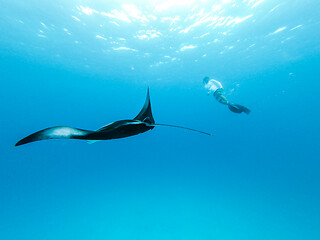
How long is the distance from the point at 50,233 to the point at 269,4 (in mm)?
28448

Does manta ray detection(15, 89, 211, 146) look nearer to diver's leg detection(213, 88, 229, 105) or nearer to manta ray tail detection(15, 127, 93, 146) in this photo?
manta ray tail detection(15, 127, 93, 146)

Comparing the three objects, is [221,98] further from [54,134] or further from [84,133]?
[54,134]

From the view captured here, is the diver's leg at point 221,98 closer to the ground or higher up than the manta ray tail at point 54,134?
higher up

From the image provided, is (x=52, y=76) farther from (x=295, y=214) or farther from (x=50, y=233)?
(x=295, y=214)

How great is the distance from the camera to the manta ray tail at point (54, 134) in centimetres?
130

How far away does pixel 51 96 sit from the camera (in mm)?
43656

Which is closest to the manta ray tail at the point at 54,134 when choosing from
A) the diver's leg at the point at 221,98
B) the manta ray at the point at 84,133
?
the manta ray at the point at 84,133

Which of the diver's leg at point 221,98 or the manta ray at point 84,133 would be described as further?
the diver's leg at point 221,98

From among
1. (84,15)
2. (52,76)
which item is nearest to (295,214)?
(84,15)

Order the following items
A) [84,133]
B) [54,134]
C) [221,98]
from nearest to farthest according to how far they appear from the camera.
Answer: [54,134], [84,133], [221,98]

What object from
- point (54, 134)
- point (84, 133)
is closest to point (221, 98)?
point (84, 133)

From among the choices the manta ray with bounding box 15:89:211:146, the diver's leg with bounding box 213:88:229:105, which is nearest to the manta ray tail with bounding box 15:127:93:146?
the manta ray with bounding box 15:89:211:146

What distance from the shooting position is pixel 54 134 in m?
1.45

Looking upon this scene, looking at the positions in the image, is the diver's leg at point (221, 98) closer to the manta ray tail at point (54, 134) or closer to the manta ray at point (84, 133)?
the manta ray at point (84, 133)
